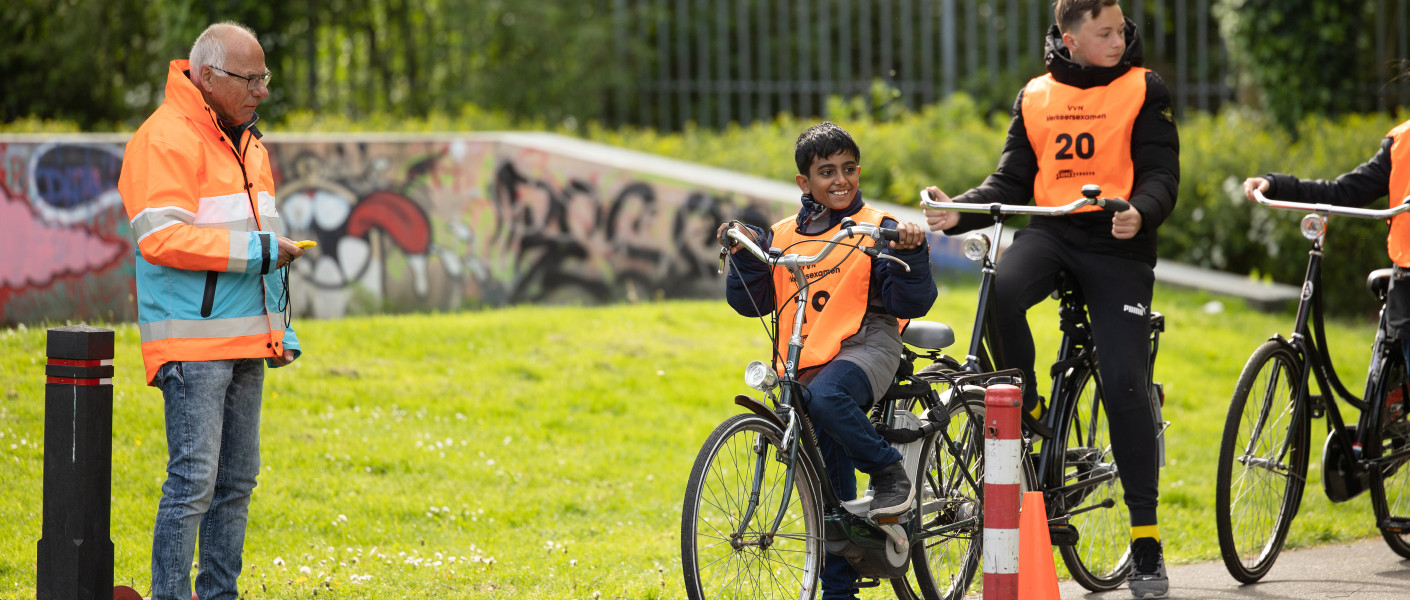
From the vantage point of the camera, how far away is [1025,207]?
4.39 meters

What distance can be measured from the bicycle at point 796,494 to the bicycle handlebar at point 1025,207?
0.58 meters

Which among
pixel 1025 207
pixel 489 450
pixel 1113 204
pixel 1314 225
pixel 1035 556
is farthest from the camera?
pixel 489 450

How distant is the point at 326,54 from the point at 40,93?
10.5 feet

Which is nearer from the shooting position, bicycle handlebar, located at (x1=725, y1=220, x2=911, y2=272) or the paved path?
bicycle handlebar, located at (x1=725, y1=220, x2=911, y2=272)

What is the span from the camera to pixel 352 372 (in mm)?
7523

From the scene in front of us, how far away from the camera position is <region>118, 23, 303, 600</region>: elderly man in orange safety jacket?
3682 mm

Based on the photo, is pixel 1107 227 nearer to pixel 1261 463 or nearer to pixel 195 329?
pixel 1261 463

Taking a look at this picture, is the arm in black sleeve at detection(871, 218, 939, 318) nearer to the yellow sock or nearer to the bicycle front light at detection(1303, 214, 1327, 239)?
the yellow sock

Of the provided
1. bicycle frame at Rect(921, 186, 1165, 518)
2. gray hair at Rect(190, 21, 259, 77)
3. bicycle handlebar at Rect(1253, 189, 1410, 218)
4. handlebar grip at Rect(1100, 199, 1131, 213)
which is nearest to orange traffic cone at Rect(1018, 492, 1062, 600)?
bicycle frame at Rect(921, 186, 1165, 518)

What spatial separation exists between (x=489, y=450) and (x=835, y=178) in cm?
329

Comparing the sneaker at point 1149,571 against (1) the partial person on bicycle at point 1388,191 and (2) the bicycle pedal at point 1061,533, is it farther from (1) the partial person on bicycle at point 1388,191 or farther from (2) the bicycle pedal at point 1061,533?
(1) the partial person on bicycle at point 1388,191

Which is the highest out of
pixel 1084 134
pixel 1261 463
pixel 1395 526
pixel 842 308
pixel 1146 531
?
pixel 1084 134

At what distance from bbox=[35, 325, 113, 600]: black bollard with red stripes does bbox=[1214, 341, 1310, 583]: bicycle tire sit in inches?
149

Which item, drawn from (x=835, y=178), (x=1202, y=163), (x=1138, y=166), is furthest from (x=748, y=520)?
(x=1202, y=163)
